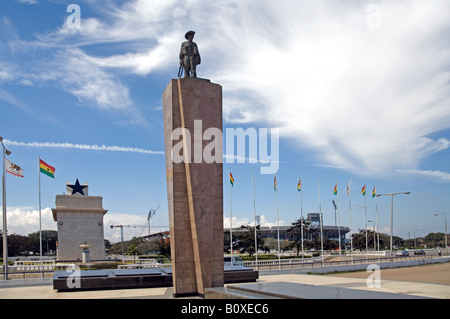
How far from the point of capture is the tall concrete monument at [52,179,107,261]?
3706 centimetres

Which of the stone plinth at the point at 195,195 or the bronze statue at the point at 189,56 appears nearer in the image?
the stone plinth at the point at 195,195

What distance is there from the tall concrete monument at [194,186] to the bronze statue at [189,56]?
25.6 inches

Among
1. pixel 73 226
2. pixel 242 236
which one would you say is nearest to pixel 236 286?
pixel 73 226

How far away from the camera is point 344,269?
93.1 ft

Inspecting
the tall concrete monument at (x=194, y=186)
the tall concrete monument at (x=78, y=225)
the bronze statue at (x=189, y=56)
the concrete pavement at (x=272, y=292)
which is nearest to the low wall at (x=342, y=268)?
the concrete pavement at (x=272, y=292)

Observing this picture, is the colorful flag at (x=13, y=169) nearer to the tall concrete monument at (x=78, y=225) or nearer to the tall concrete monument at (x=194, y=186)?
the tall concrete monument at (x=78, y=225)

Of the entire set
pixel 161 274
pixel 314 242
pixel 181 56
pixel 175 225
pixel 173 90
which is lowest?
pixel 314 242

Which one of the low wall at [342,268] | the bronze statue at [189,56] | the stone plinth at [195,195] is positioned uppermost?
the bronze statue at [189,56]

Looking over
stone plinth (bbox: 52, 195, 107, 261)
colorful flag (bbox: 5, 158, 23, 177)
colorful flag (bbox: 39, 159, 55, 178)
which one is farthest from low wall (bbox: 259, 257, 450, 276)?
stone plinth (bbox: 52, 195, 107, 261)

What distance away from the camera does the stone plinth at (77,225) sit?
37.0 meters
